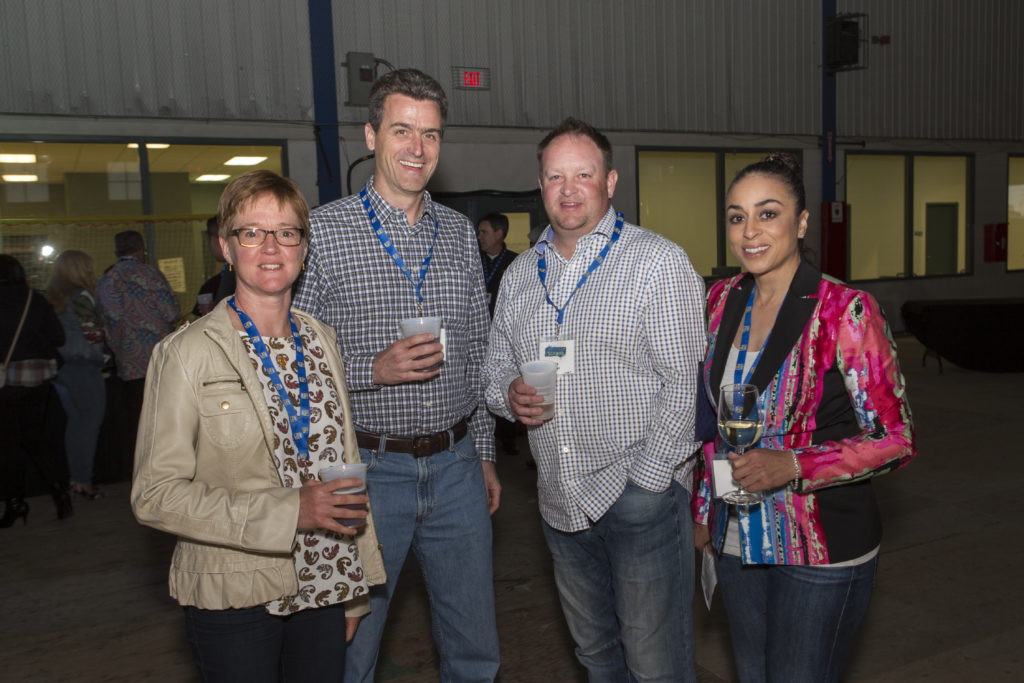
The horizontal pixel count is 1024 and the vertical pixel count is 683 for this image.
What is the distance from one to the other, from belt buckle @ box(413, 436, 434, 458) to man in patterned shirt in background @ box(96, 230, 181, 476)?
4.64 metres

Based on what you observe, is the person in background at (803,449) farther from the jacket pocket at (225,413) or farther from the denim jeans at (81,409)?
the denim jeans at (81,409)

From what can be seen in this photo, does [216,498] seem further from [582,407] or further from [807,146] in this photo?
[807,146]

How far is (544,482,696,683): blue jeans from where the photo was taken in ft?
7.49

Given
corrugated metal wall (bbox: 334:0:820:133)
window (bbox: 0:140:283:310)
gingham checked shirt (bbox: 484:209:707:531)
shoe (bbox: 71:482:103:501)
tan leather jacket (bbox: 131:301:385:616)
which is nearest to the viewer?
tan leather jacket (bbox: 131:301:385:616)

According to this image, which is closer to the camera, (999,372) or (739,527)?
(739,527)

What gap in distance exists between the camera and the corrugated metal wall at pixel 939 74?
14.0 metres

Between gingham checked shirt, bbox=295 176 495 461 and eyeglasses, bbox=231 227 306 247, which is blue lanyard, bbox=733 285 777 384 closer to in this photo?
gingham checked shirt, bbox=295 176 495 461

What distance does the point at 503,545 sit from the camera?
5.04 meters

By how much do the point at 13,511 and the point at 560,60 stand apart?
856 cm

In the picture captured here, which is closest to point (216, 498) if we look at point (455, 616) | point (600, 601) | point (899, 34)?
point (455, 616)

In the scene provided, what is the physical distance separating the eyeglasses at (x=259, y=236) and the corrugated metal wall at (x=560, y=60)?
25.6 ft

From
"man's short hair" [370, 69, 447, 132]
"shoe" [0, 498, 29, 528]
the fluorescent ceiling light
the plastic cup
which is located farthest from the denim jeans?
the plastic cup

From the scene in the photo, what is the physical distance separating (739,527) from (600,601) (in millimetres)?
546

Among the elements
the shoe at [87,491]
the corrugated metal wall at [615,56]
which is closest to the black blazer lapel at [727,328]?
the shoe at [87,491]
